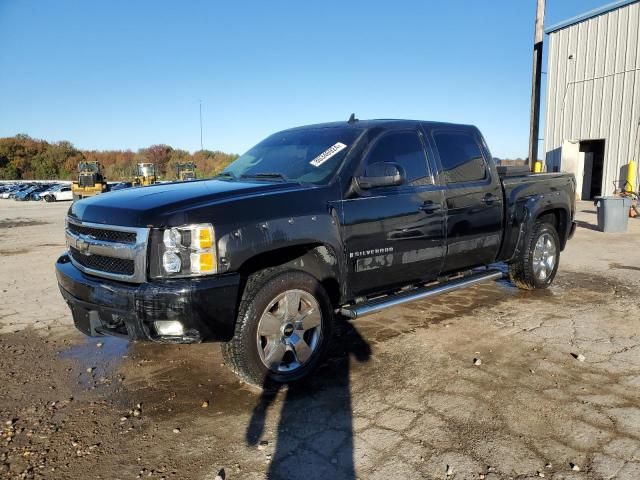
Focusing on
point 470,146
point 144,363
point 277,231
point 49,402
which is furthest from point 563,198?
point 49,402

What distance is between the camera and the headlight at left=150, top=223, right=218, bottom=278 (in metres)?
3.08

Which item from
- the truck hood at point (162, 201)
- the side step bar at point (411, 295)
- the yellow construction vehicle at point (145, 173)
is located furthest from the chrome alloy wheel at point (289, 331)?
the yellow construction vehicle at point (145, 173)

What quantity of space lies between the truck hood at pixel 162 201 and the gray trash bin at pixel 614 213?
1041 centimetres

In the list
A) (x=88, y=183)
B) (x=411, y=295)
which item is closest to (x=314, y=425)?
(x=411, y=295)

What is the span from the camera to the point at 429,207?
4418mm

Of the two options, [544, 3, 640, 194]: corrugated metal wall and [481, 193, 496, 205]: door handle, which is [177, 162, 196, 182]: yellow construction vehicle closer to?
[544, 3, 640, 194]: corrugated metal wall

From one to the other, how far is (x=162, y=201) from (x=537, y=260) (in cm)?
474

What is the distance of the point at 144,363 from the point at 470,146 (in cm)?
385

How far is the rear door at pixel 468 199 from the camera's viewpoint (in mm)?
4719

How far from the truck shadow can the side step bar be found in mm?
484

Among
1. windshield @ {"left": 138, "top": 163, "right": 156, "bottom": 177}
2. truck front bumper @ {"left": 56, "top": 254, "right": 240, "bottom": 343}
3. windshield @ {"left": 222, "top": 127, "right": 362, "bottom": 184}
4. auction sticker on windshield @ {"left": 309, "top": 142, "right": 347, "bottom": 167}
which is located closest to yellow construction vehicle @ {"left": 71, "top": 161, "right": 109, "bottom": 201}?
windshield @ {"left": 138, "top": 163, "right": 156, "bottom": 177}

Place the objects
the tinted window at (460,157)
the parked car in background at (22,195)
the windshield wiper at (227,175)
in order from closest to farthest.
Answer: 1. the windshield wiper at (227,175)
2. the tinted window at (460,157)
3. the parked car in background at (22,195)

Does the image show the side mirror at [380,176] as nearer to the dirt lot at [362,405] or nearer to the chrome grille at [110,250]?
the dirt lot at [362,405]

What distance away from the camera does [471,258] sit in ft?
16.4
